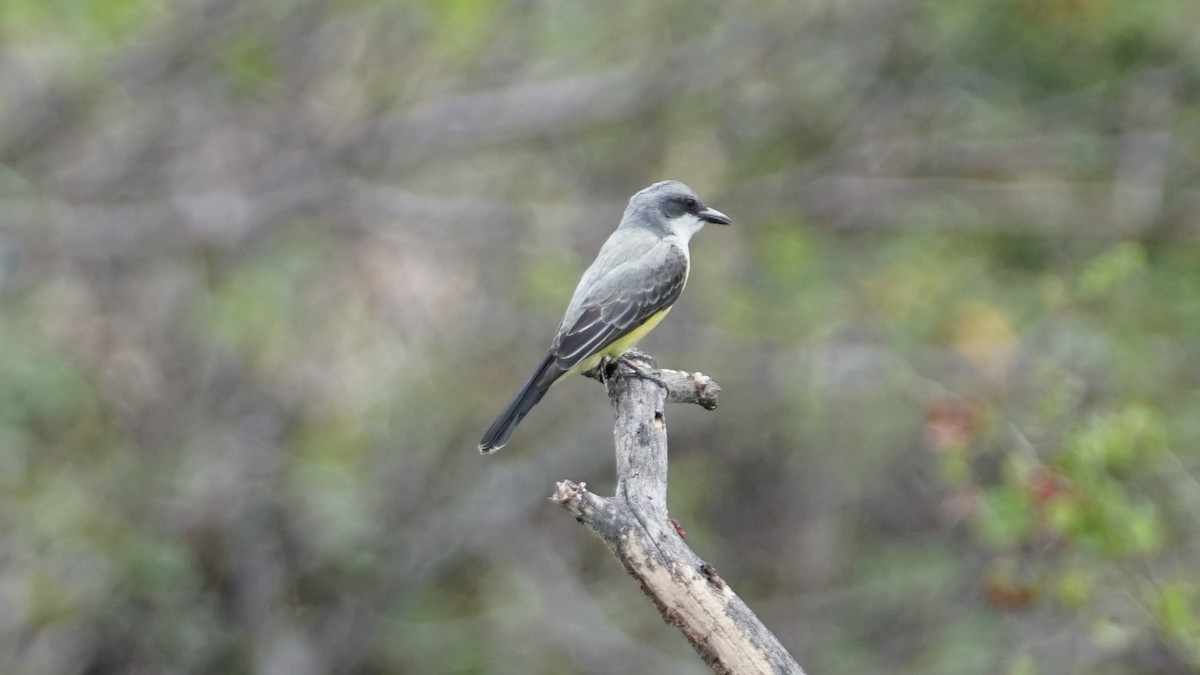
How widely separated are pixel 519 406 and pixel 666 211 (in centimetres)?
150

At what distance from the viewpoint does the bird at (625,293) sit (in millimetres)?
5520

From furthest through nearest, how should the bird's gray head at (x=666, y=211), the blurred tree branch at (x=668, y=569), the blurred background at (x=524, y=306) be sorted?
the blurred background at (x=524, y=306)
the bird's gray head at (x=666, y=211)
the blurred tree branch at (x=668, y=569)

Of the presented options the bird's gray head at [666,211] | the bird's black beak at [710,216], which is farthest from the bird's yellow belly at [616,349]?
the bird's black beak at [710,216]

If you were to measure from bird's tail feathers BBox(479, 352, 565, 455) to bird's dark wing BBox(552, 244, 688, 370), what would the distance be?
6 centimetres

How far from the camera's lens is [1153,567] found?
27.7 ft

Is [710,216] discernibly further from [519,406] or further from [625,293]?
[519,406]

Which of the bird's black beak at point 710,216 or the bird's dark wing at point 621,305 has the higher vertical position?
the bird's black beak at point 710,216

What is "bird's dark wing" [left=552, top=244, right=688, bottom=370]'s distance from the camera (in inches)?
219

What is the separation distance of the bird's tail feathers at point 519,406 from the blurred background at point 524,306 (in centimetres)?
312

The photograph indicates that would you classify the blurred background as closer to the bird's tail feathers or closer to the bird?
the bird

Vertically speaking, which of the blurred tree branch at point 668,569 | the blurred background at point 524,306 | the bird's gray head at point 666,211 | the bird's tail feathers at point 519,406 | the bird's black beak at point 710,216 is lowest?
the blurred tree branch at point 668,569

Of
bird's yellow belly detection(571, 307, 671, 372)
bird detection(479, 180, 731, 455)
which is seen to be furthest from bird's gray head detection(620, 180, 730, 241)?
bird's yellow belly detection(571, 307, 671, 372)

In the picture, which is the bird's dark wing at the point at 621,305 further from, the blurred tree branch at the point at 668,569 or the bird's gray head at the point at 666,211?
the blurred tree branch at the point at 668,569

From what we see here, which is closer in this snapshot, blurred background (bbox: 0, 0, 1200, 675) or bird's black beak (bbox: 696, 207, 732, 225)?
bird's black beak (bbox: 696, 207, 732, 225)
